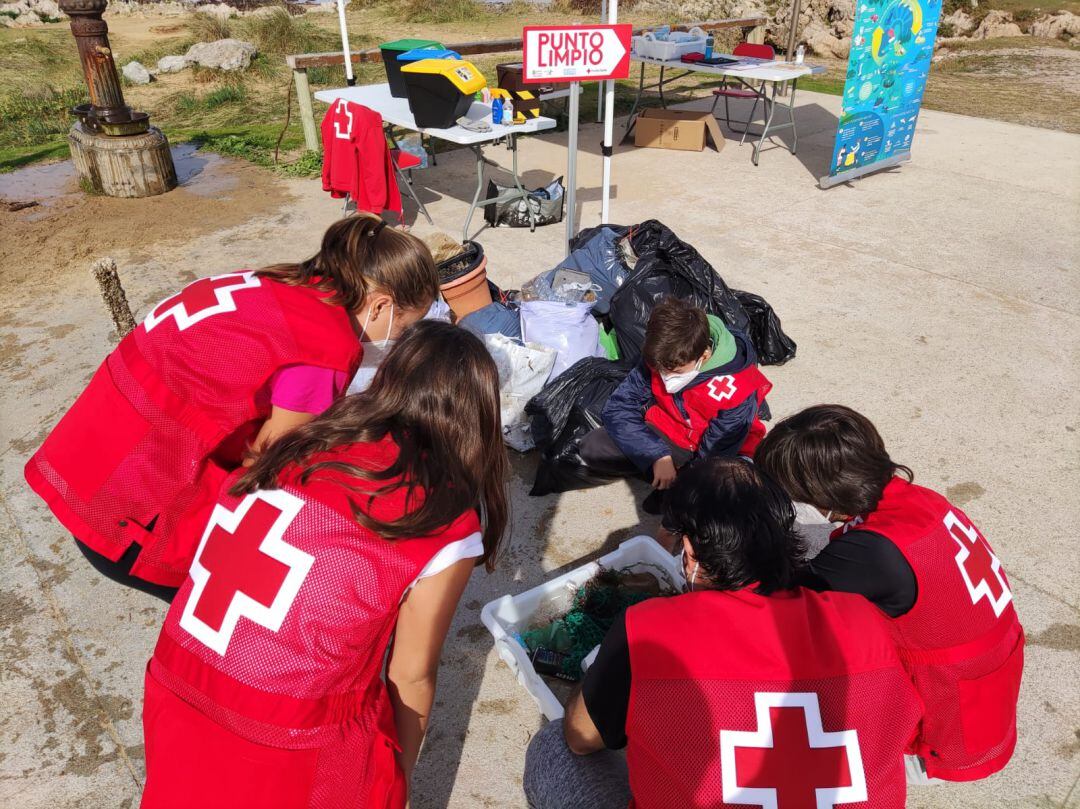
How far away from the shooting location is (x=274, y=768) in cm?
127

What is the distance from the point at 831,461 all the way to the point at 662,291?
2.08 m

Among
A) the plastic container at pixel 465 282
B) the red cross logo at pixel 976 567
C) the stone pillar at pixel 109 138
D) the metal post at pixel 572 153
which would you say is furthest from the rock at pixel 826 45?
the red cross logo at pixel 976 567

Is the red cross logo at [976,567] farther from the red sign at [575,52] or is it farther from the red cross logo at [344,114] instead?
the red cross logo at [344,114]

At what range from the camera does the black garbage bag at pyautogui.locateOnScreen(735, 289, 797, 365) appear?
4.21 m

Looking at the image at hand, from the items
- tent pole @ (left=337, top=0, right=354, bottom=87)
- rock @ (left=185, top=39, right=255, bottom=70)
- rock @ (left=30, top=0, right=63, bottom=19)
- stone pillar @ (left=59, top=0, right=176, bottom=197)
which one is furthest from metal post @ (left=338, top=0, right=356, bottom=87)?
rock @ (left=30, top=0, right=63, bottom=19)

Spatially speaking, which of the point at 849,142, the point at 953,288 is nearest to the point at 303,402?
the point at 953,288

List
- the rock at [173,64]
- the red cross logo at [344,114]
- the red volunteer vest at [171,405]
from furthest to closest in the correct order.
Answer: the rock at [173,64] < the red cross logo at [344,114] < the red volunteer vest at [171,405]

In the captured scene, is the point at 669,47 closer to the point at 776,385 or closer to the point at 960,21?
the point at 776,385

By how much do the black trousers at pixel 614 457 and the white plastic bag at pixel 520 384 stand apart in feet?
1.28

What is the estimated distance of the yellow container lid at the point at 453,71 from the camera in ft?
18.2

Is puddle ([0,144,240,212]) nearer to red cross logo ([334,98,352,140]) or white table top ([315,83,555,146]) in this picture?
white table top ([315,83,555,146])

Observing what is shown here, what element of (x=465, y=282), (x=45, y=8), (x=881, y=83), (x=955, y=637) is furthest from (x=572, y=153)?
(x=45, y=8)

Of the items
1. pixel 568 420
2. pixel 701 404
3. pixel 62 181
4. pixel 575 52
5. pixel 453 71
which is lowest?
pixel 62 181

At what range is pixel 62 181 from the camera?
293 inches
